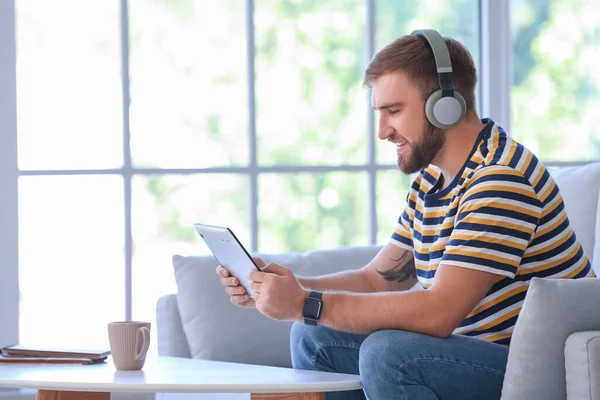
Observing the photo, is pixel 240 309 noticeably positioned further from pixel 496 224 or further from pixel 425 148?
pixel 496 224

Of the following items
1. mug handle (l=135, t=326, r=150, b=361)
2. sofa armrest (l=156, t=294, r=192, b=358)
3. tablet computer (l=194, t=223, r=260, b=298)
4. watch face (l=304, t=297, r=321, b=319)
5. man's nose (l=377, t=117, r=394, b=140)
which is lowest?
sofa armrest (l=156, t=294, r=192, b=358)

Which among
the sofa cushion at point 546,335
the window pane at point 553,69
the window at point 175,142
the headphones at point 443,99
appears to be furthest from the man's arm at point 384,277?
the window pane at point 553,69

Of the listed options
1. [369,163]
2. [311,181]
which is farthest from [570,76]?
[311,181]

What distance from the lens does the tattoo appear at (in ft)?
7.02

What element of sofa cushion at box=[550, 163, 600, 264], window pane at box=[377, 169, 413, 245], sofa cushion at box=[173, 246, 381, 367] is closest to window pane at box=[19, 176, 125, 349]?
sofa cushion at box=[173, 246, 381, 367]

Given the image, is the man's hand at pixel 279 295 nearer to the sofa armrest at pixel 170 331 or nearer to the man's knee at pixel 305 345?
the man's knee at pixel 305 345

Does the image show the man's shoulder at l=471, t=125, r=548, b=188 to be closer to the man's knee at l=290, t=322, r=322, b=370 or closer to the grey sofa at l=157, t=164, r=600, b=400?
the man's knee at l=290, t=322, r=322, b=370

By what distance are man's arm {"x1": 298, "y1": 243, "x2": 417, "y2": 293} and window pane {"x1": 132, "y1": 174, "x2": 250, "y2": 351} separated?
0.94 m

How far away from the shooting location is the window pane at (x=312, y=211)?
121 inches

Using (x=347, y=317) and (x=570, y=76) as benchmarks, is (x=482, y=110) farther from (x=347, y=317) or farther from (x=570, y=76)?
(x=347, y=317)

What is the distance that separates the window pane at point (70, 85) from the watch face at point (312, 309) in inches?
56.4

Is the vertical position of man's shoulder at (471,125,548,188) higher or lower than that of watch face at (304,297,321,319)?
higher

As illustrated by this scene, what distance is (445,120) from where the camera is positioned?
1.78 metres

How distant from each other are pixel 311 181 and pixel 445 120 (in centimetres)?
137
